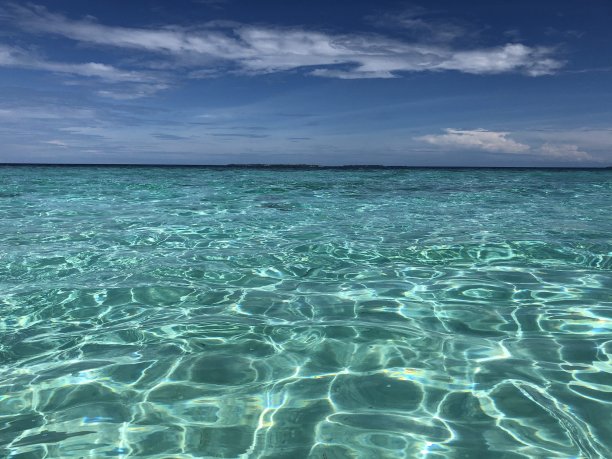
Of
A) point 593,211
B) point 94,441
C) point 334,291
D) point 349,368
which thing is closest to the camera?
point 94,441

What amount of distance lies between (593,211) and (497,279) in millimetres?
10337

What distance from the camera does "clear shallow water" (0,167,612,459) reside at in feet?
10.2

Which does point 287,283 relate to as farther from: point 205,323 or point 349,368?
point 349,368

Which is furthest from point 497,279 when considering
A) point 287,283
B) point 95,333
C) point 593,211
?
point 593,211

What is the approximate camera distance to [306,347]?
176 inches

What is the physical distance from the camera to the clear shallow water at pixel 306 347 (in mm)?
3098

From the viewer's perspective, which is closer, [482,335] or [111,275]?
[482,335]

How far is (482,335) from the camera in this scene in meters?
4.70

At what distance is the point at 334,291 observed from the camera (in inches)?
244

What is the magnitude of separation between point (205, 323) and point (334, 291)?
6.16 feet

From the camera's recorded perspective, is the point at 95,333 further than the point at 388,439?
Yes

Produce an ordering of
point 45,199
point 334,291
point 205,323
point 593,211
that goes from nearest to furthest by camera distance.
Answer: point 205,323 → point 334,291 → point 593,211 → point 45,199

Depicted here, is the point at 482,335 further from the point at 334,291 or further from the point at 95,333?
the point at 95,333

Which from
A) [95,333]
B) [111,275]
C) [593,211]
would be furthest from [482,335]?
[593,211]
